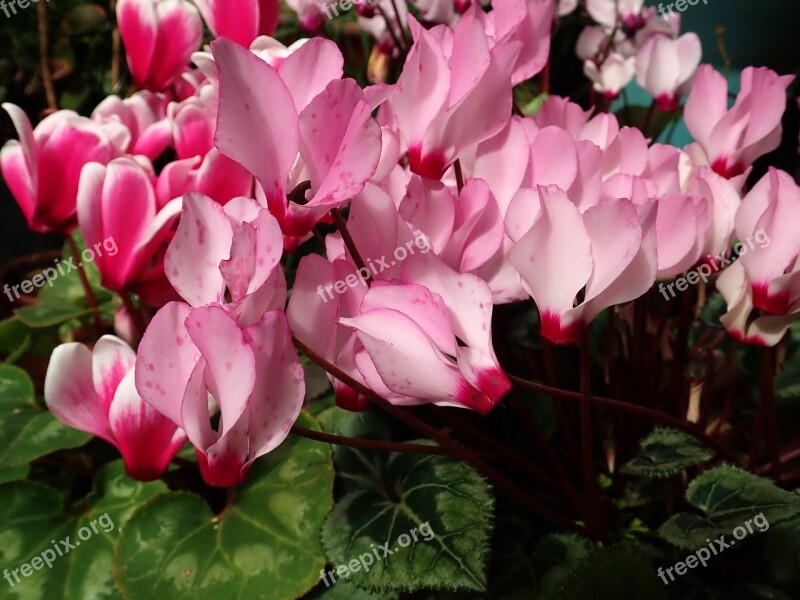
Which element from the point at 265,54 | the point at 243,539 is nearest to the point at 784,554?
the point at 243,539

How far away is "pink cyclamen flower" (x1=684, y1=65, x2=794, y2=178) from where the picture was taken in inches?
20.3

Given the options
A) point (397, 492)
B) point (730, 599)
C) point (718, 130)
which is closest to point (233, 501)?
point (397, 492)

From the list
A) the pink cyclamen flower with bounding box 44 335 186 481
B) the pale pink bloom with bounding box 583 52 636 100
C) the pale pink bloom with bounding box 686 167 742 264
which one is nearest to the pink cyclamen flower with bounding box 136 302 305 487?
the pink cyclamen flower with bounding box 44 335 186 481

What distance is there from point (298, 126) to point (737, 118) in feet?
1.26

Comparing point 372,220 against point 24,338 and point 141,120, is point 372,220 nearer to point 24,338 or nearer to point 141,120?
point 141,120

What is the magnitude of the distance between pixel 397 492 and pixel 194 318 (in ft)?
1.00

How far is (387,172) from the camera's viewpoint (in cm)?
44

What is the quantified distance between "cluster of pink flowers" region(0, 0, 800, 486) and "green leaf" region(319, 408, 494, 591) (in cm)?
11

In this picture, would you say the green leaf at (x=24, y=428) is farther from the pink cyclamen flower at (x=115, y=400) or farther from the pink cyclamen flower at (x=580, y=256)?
the pink cyclamen flower at (x=580, y=256)

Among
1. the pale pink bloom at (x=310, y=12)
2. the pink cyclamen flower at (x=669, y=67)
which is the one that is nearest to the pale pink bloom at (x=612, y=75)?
the pink cyclamen flower at (x=669, y=67)

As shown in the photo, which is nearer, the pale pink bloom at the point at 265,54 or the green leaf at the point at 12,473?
the pale pink bloom at the point at 265,54

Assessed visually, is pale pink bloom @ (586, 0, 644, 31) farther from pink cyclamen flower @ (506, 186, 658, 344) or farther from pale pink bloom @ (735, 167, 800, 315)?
pink cyclamen flower @ (506, 186, 658, 344)

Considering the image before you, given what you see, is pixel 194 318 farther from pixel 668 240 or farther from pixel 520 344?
pixel 520 344

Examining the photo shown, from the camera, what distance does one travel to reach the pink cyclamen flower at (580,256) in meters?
0.34
